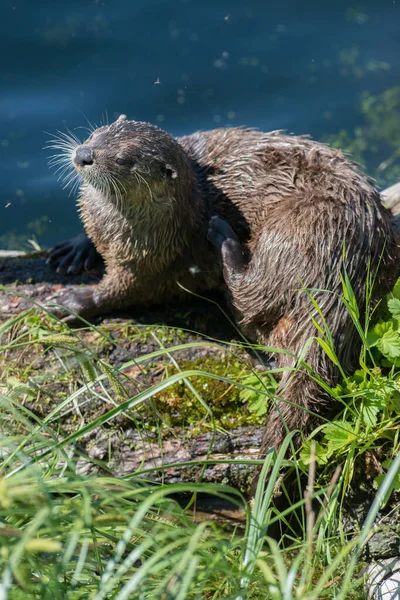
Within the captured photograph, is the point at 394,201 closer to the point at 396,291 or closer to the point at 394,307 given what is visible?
the point at 396,291

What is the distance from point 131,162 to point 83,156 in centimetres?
18

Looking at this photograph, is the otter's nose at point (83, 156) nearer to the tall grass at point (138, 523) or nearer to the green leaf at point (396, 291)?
the tall grass at point (138, 523)

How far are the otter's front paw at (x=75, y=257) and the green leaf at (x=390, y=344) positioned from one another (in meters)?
1.65

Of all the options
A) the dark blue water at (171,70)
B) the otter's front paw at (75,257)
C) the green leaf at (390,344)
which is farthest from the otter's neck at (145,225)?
the dark blue water at (171,70)

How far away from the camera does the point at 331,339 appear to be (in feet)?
7.81

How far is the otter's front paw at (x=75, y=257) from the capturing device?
12.1 ft

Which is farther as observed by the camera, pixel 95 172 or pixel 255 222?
pixel 255 222

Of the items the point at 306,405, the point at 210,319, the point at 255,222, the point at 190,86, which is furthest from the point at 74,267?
the point at 190,86

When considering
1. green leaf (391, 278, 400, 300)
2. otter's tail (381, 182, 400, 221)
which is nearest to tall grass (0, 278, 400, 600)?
green leaf (391, 278, 400, 300)

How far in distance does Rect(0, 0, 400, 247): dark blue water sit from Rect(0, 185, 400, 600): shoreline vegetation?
2.51 meters

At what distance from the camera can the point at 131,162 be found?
117 inches

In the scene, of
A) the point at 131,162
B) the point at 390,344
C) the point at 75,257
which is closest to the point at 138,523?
the point at 390,344

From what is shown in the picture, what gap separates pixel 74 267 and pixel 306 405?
5.18 ft

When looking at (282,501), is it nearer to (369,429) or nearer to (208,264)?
(369,429)
